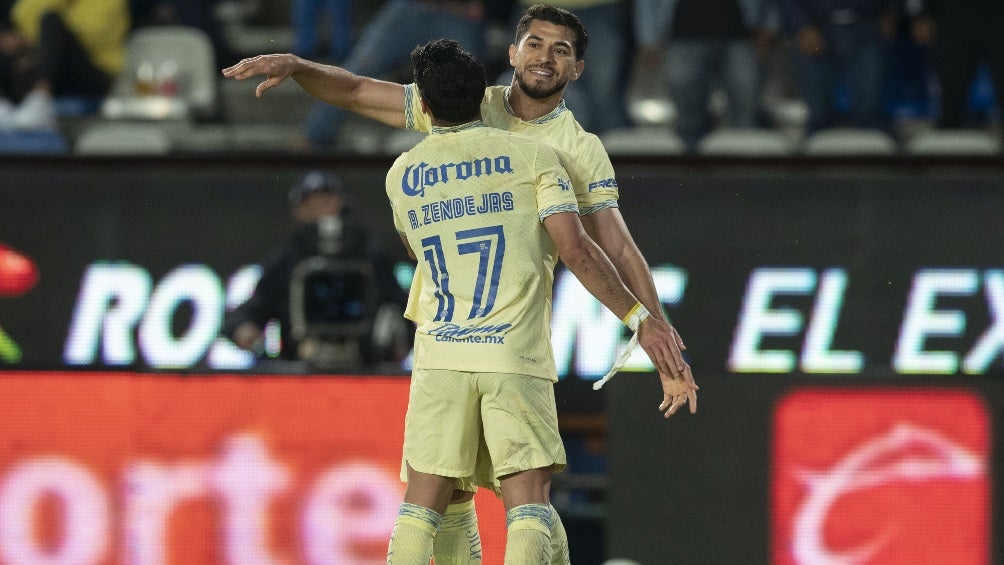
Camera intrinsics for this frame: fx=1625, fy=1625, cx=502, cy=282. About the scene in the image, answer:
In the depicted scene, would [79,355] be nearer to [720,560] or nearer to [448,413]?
[720,560]

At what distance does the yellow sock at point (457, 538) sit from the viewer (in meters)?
5.44

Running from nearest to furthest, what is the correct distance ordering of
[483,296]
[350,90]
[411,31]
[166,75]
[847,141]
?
1. [483,296]
2. [350,90]
3. [411,31]
4. [847,141]
5. [166,75]

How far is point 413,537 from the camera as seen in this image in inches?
201

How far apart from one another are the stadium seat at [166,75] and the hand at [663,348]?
6.13 metres

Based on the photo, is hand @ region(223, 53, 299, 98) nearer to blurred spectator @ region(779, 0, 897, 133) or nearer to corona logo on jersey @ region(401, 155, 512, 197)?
corona logo on jersey @ region(401, 155, 512, 197)

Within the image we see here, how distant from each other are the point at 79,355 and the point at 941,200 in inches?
213

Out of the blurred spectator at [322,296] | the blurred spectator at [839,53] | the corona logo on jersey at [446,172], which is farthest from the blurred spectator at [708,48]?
the corona logo on jersey at [446,172]

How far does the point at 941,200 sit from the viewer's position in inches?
379

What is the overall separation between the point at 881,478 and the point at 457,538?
7.79 feet

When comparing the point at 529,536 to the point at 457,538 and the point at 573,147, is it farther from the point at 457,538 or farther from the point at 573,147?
the point at 573,147

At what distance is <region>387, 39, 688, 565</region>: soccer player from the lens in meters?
5.01

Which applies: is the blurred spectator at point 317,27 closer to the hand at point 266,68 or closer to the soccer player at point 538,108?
the soccer player at point 538,108

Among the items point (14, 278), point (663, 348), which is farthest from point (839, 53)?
point (14, 278)

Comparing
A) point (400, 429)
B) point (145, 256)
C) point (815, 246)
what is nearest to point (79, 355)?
point (145, 256)
